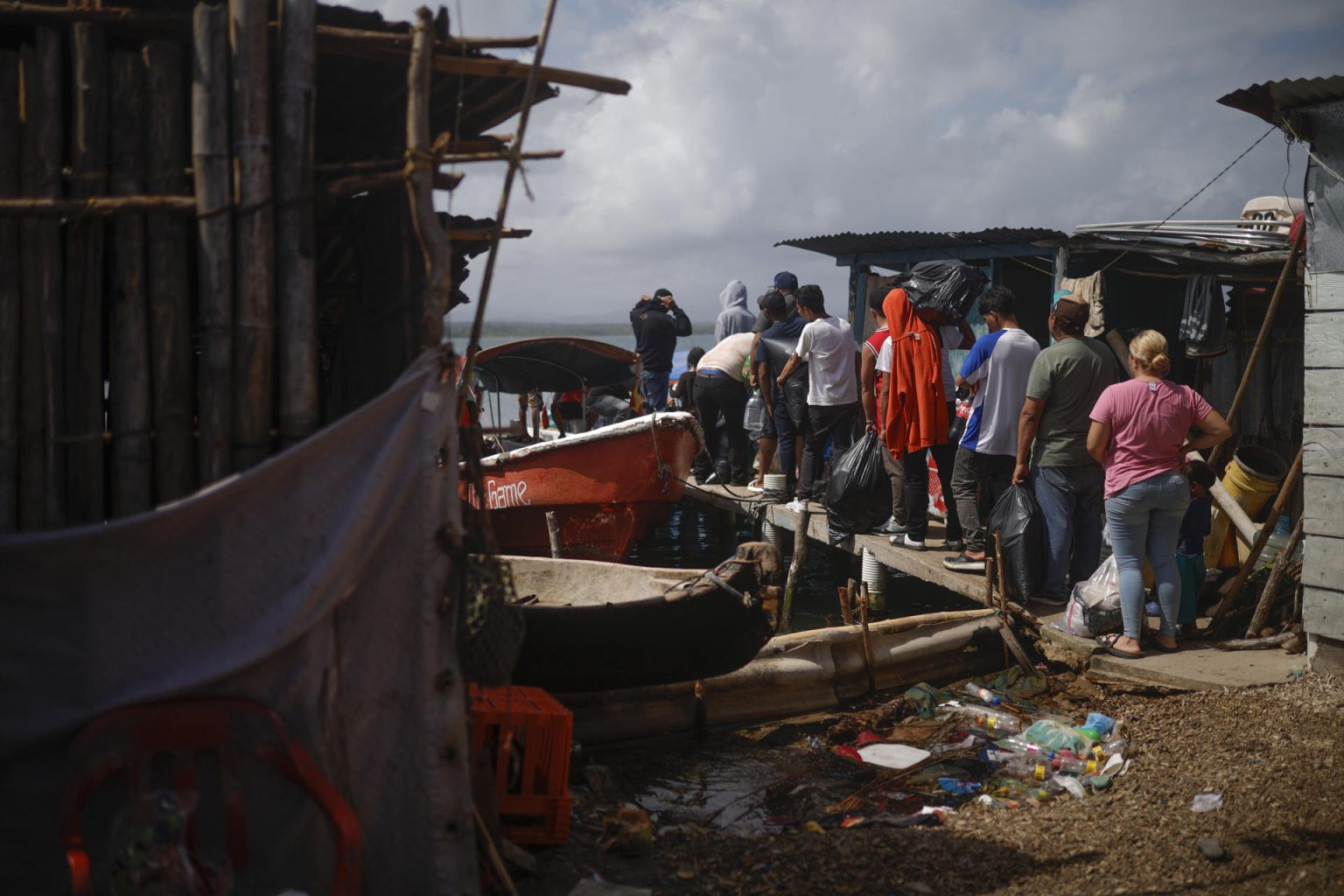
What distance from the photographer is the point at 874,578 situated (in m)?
9.63

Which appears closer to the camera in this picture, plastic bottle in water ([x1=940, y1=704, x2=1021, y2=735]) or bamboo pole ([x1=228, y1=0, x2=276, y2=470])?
bamboo pole ([x1=228, y1=0, x2=276, y2=470])

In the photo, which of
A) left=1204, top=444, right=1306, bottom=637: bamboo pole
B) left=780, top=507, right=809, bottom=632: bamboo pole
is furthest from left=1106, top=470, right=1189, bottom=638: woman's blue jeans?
left=780, top=507, right=809, bottom=632: bamboo pole

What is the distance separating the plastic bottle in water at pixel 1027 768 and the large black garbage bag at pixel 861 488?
3776 mm

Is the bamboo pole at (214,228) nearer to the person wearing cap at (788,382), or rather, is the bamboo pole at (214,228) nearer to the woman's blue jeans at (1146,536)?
the woman's blue jeans at (1146,536)

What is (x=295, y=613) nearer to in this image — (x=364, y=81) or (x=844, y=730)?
(x=364, y=81)

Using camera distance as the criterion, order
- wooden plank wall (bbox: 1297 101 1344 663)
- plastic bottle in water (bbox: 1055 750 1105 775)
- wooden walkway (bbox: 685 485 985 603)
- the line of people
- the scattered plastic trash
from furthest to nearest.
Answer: wooden walkway (bbox: 685 485 985 603)
the line of people
wooden plank wall (bbox: 1297 101 1344 663)
plastic bottle in water (bbox: 1055 750 1105 775)
the scattered plastic trash

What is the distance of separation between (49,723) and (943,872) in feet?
11.5

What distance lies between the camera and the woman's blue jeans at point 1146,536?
639 centimetres

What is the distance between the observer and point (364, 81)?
4445 mm

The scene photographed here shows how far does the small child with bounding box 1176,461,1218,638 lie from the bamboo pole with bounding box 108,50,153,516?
599 centimetres

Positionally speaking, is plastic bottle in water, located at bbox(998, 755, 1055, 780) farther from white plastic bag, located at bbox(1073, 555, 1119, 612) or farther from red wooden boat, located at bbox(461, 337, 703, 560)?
red wooden boat, located at bbox(461, 337, 703, 560)

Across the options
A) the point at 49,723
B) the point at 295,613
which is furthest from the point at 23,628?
the point at 295,613

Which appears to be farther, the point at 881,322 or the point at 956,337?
the point at 881,322

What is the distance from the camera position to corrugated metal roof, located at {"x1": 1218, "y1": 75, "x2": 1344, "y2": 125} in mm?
5922
